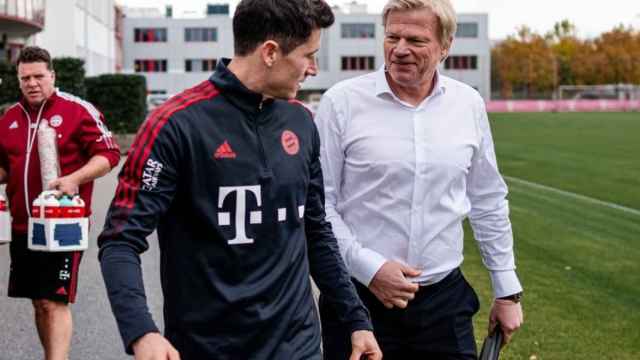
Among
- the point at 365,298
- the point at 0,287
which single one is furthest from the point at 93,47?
the point at 365,298

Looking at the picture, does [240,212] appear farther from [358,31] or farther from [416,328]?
[358,31]

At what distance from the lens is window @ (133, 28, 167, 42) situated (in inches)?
4641

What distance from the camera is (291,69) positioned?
125 inches

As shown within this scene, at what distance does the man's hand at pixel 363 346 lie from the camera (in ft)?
11.6

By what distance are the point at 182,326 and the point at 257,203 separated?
0.40m

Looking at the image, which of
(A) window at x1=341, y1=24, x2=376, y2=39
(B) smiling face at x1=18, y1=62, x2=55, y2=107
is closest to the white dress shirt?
(B) smiling face at x1=18, y1=62, x2=55, y2=107

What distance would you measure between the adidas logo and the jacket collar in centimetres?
13

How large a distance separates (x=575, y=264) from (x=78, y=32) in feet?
137

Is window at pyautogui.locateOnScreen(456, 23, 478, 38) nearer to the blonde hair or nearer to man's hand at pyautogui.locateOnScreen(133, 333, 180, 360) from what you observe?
the blonde hair

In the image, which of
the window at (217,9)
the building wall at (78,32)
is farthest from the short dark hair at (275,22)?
the window at (217,9)

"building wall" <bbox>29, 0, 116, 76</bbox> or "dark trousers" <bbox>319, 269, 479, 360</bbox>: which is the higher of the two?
"building wall" <bbox>29, 0, 116, 76</bbox>

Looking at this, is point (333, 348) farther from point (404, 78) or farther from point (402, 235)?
point (404, 78)

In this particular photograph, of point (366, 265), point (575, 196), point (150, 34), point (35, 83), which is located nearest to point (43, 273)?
point (35, 83)

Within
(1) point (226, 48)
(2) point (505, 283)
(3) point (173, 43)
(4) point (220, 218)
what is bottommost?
(2) point (505, 283)
